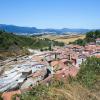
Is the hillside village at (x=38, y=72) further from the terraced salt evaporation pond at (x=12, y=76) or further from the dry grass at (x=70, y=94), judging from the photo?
the dry grass at (x=70, y=94)

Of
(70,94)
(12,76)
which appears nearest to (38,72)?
(12,76)

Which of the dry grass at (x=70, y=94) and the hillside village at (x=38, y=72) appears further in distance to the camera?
the hillside village at (x=38, y=72)

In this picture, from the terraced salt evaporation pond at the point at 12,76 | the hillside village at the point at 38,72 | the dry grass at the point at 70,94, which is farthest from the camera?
the terraced salt evaporation pond at the point at 12,76

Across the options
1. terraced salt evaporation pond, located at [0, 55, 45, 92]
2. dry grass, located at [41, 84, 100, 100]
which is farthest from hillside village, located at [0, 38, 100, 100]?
dry grass, located at [41, 84, 100, 100]

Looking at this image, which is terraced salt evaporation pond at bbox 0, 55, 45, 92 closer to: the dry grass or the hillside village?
the hillside village

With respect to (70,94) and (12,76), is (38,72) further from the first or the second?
(70,94)

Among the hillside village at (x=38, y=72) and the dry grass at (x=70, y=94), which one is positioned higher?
the dry grass at (x=70, y=94)

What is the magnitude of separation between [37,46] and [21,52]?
34.6 ft

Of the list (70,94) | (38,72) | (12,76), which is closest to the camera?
(70,94)

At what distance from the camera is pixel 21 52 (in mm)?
57312

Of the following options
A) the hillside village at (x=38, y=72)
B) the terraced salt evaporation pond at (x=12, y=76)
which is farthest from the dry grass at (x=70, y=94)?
the terraced salt evaporation pond at (x=12, y=76)

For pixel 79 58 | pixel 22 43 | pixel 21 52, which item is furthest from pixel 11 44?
pixel 79 58

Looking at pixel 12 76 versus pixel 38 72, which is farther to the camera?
pixel 12 76

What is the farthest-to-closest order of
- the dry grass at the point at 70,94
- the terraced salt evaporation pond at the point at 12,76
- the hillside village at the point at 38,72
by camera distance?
the terraced salt evaporation pond at the point at 12,76, the hillside village at the point at 38,72, the dry grass at the point at 70,94
